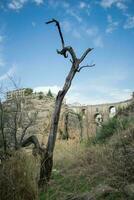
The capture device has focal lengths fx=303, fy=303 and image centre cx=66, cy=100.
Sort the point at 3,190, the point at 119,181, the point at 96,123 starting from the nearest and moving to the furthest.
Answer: the point at 3,190 < the point at 119,181 < the point at 96,123

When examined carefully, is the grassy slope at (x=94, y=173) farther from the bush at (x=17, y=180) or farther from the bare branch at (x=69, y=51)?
the bare branch at (x=69, y=51)

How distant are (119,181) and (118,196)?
38 cm

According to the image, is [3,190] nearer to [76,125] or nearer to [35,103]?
[35,103]

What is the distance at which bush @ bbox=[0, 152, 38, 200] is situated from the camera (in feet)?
13.6

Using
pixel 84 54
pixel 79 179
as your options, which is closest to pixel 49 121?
pixel 84 54

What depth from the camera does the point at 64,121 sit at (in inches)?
622

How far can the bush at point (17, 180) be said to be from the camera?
13.6 feet

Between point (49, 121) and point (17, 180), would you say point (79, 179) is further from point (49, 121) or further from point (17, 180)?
point (49, 121)

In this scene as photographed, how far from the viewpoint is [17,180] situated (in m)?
4.25

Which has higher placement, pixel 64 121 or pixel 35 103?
pixel 35 103

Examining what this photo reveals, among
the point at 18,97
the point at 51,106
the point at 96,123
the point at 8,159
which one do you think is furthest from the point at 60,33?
the point at 51,106

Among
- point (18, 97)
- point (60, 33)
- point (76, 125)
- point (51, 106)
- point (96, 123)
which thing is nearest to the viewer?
point (60, 33)

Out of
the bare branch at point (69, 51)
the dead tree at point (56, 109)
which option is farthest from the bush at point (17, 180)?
the bare branch at point (69, 51)

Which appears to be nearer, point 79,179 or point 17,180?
point 17,180
